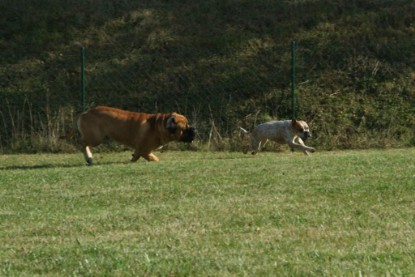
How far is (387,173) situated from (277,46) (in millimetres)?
12542

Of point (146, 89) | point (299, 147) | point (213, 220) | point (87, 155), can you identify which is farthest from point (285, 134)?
point (213, 220)

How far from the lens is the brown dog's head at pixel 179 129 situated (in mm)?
16250

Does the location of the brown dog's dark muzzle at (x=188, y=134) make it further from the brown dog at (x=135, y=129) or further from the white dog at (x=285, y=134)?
the white dog at (x=285, y=134)

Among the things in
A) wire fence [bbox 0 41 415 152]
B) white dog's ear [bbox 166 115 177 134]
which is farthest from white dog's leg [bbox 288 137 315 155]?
white dog's ear [bbox 166 115 177 134]

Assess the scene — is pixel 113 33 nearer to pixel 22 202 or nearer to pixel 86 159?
pixel 86 159

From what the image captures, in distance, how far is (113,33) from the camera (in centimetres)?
2503

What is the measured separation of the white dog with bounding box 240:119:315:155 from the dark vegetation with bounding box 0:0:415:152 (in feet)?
4.86

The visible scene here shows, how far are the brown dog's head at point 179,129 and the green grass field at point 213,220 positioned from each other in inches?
102

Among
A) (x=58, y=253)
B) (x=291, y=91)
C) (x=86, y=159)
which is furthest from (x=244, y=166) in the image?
(x=291, y=91)

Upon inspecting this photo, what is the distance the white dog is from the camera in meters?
17.8

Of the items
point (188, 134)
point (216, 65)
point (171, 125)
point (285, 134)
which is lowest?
point (216, 65)

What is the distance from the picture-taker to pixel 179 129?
643 inches

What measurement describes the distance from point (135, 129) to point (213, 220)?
8011mm

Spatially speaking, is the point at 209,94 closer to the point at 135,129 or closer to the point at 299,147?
the point at 299,147
